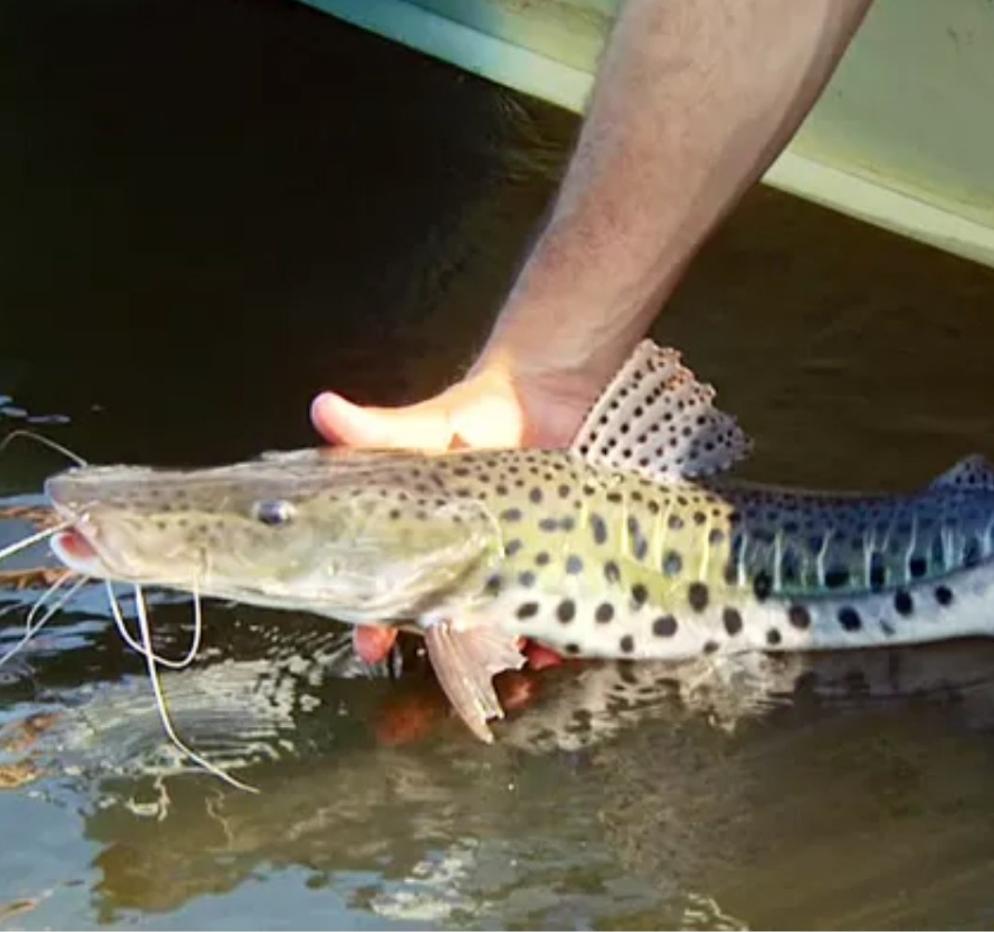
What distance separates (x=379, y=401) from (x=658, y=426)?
86 centimetres

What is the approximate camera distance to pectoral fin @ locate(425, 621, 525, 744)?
7.77 ft

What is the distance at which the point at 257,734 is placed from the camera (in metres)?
2.44

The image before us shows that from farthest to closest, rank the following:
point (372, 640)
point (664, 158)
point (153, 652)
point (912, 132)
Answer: point (912, 132), point (664, 158), point (153, 652), point (372, 640)

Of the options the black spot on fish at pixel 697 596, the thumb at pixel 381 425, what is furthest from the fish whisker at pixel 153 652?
the black spot on fish at pixel 697 596

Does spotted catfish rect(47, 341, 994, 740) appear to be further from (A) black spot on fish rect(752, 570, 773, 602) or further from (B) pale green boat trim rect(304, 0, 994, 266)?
(B) pale green boat trim rect(304, 0, 994, 266)

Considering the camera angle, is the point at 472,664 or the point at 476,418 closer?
the point at 472,664

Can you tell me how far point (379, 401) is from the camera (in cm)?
338

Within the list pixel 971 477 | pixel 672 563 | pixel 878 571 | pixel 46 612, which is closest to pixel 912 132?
pixel 971 477

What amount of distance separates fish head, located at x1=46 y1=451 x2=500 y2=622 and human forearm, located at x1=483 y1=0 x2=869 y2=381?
0.37 meters

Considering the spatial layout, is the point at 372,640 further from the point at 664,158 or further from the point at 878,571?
the point at 664,158

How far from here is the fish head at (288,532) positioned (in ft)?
7.55

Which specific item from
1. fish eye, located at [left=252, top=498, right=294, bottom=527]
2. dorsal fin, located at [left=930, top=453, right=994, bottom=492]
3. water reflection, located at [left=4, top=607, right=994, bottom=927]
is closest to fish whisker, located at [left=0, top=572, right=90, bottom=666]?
water reflection, located at [left=4, top=607, right=994, bottom=927]

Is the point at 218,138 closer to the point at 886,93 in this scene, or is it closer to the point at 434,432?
the point at 886,93

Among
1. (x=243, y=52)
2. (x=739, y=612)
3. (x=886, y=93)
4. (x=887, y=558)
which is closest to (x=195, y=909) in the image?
(x=739, y=612)
